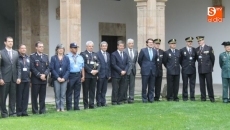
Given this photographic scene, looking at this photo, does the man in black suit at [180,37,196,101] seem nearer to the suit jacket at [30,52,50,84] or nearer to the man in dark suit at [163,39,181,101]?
the man in dark suit at [163,39,181,101]

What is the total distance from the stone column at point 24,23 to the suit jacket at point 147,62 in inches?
297

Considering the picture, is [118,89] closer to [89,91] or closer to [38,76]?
[89,91]

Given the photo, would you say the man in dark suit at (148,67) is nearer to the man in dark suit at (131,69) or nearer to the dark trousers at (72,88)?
the man in dark suit at (131,69)

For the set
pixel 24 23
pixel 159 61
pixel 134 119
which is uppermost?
pixel 24 23

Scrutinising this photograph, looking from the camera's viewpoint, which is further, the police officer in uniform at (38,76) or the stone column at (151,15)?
the stone column at (151,15)

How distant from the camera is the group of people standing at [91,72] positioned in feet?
39.8

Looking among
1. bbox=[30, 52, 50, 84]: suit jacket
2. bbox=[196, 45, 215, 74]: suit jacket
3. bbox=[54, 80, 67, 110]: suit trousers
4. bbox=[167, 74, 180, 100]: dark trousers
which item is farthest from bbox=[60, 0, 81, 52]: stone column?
bbox=[196, 45, 215, 74]: suit jacket

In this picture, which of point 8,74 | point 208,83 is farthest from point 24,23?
point 8,74

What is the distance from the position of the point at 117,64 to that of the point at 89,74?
1.10m

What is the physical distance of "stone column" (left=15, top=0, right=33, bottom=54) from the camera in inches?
839

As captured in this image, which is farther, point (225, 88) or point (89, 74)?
point (225, 88)

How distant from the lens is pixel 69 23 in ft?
54.1

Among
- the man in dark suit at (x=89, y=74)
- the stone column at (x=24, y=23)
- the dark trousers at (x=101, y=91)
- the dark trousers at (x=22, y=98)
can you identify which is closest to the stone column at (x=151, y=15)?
the dark trousers at (x=101, y=91)

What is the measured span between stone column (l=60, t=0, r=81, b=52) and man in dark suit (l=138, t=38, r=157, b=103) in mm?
2535
